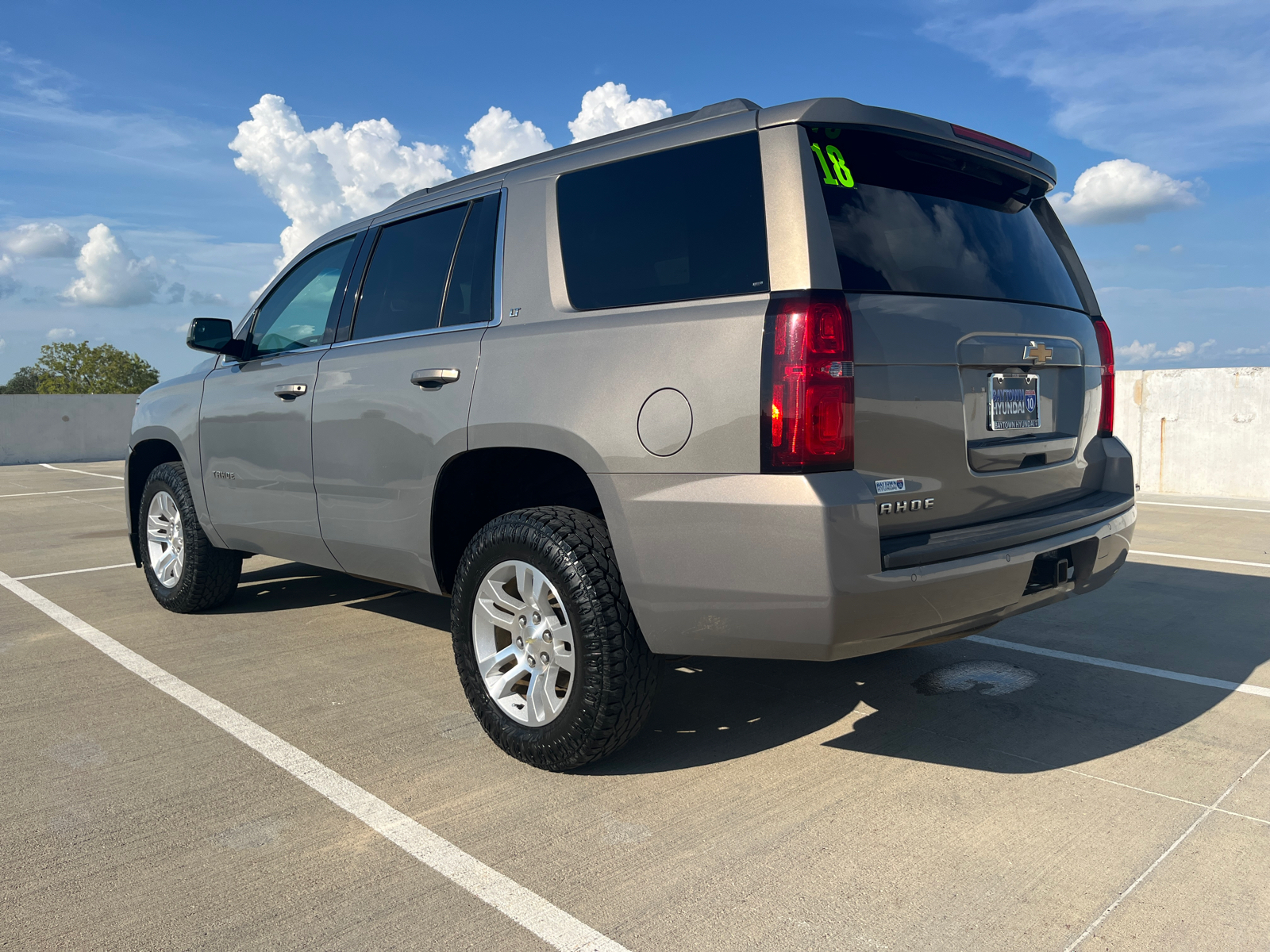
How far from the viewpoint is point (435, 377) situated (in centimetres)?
351

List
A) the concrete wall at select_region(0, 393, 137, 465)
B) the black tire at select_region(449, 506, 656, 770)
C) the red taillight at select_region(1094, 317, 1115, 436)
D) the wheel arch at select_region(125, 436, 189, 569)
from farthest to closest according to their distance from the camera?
the concrete wall at select_region(0, 393, 137, 465) → the wheel arch at select_region(125, 436, 189, 569) → the red taillight at select_region(1094, 317, 1115, 436) → the black tire at select_region(449, 506, 656, 770)

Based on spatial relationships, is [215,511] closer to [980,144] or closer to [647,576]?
[647,576]

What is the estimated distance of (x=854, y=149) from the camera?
2828mm

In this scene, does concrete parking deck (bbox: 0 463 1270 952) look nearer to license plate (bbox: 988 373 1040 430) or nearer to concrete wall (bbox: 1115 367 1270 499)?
license plate (bbox: 988 373 1040 430)

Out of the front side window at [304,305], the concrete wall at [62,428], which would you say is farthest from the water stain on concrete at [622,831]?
the concrete wall at [62,428]

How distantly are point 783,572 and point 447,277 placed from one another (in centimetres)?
199

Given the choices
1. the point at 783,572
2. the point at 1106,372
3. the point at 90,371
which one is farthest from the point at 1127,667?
the point at 90,371

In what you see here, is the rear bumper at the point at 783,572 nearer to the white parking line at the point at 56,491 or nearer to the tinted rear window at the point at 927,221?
the tinted rear window at the point at 927,221

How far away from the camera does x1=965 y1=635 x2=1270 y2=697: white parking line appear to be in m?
4.05

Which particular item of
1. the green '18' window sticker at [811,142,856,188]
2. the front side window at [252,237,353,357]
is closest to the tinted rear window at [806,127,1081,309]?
the green '18' window sticker at [811,142,856,188]

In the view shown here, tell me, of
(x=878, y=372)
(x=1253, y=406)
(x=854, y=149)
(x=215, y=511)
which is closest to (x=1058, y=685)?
(x=878, y=372)

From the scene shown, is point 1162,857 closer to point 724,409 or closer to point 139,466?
point 724,409

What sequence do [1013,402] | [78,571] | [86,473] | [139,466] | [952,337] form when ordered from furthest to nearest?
[86,473] < [78,571] < [139,466] < [1013,402] < [952,337]

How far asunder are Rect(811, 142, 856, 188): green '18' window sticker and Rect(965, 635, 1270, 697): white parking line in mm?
2050
